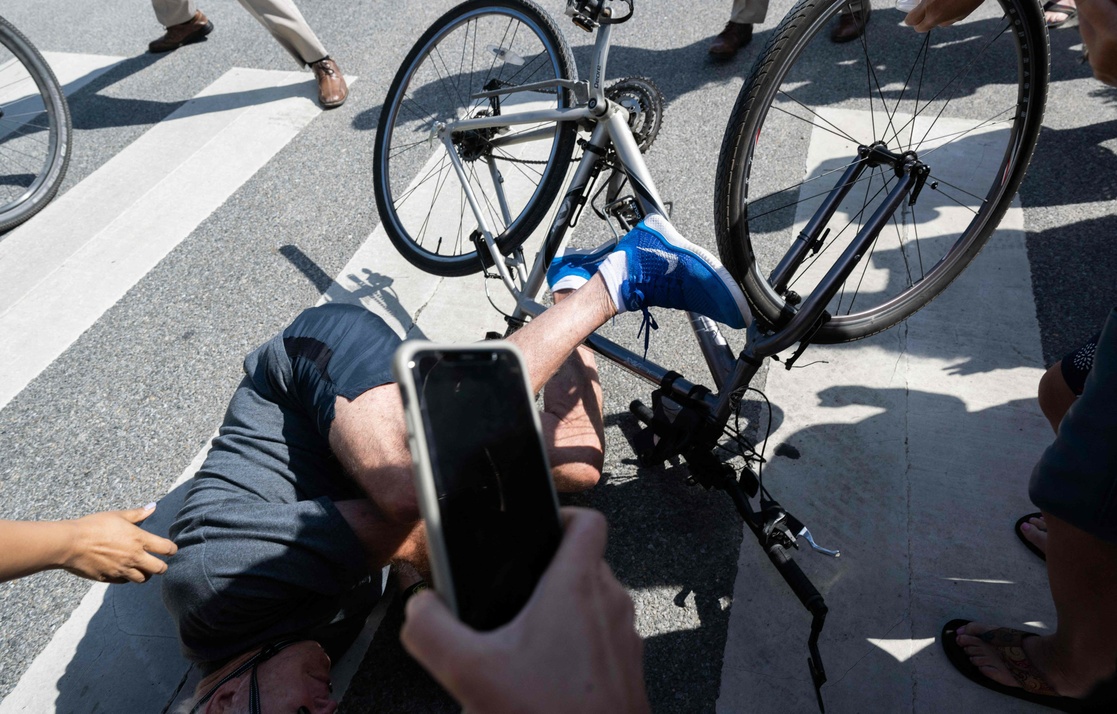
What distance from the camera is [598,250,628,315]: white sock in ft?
5.61

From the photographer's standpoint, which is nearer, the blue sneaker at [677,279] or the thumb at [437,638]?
the thumb at [437,638]

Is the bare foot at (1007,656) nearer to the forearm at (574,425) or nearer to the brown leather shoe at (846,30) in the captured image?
the forearm at (574,425)

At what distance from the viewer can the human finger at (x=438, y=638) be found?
65 cm

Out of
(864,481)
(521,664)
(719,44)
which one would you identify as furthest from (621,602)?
(719,44)

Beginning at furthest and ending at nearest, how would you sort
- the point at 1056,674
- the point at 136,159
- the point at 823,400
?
the point at 136,159
the point at 823,400
the point at 1056,674

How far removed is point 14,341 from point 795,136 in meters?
3.55

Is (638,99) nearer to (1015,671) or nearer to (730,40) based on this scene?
(1015,671)

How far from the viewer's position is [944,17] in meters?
1.77

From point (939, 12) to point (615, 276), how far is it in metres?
1.07

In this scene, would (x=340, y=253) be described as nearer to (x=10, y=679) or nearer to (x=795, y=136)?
(x=10, y=679)

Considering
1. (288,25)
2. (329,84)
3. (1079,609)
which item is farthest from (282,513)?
(288,25)

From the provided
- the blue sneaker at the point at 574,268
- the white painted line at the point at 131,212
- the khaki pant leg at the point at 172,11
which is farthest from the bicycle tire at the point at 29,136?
the blue sneaker at the point at 574,268

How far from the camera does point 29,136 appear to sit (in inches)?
154

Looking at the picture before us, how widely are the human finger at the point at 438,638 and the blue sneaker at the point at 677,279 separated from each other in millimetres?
1151
